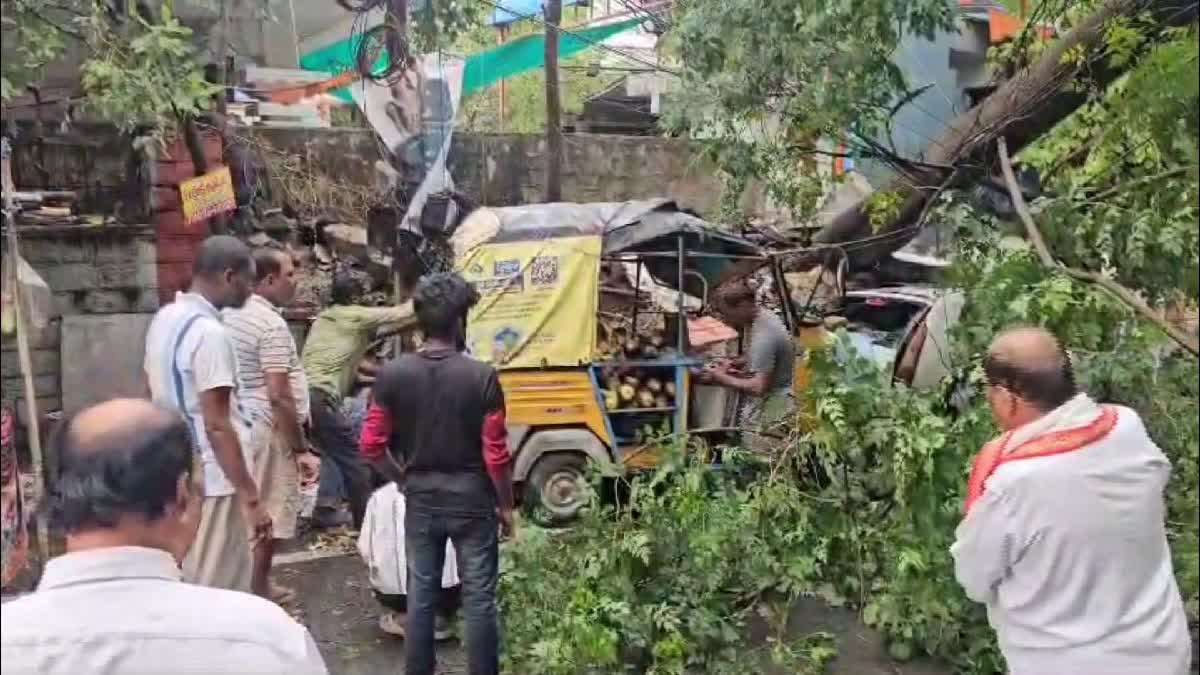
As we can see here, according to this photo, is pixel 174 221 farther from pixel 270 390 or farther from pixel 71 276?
pixel 270 390

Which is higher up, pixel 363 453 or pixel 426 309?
pixel 426 309

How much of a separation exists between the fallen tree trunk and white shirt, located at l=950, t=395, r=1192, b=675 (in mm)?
2309

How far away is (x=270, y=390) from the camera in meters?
5.21

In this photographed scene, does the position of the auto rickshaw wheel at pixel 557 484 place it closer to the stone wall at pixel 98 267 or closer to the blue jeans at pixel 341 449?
the blue jeans at pixel 341 449

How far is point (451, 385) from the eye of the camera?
14.1 feet

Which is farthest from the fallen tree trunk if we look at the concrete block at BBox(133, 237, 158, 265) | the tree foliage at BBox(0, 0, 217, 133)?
the concrete block at BBox(133, 237, 158, 265)

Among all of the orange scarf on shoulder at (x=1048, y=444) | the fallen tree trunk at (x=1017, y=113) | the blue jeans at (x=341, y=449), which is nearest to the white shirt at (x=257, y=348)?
the blue jeans at (x=341, y=449)

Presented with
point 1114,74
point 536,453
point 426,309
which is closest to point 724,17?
point 1114,74

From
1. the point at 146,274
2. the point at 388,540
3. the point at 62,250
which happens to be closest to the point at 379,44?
the point at 146,274

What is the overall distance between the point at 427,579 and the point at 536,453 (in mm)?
2989

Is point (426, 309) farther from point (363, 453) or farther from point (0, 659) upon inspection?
point (0, 659)

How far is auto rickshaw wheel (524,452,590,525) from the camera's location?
24.5ft

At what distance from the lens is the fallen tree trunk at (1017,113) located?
4992 millimetres

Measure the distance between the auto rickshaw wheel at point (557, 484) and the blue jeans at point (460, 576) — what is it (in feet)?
9.50
